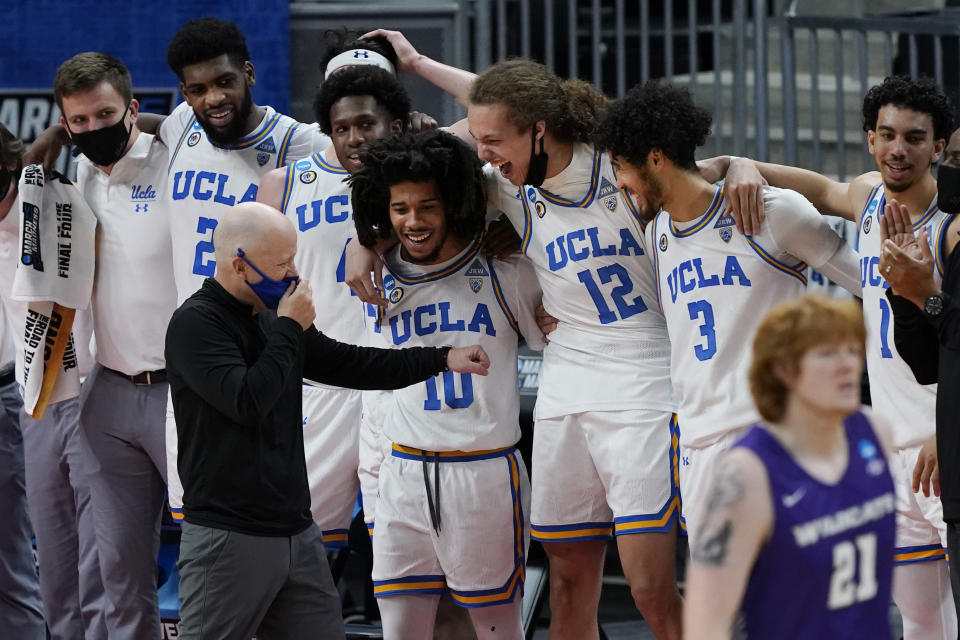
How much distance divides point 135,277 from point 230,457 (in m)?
1.72

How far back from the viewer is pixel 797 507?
8.15ft

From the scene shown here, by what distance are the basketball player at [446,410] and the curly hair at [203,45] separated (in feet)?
3.09

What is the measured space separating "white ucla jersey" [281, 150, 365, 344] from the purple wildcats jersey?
7.79 ft

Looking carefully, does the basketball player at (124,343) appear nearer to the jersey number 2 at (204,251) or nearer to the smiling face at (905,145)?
the jersey number 2 at (204,251)

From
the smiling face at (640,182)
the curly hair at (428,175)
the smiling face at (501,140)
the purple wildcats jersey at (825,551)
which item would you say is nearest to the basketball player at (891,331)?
the smiling face at (640,182)

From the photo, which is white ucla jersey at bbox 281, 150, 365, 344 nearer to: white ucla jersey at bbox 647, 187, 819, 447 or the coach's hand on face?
the coach's hand on face

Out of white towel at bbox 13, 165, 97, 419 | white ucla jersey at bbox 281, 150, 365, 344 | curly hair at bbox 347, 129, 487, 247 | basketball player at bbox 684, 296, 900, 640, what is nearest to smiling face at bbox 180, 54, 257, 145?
white ucla jersey at bbox 281, 150, 365, 344

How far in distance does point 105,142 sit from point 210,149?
42 centimetres

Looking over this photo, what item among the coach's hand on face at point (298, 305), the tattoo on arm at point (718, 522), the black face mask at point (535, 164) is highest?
the black face mask at point (535, 164)

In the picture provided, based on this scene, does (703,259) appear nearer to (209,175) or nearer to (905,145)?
(905,145)

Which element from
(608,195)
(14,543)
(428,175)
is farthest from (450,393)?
(14,543)

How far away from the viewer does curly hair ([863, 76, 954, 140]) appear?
161 inches

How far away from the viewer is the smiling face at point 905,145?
4.09 metres

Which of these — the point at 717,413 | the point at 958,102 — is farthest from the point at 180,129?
the point at 958,102
